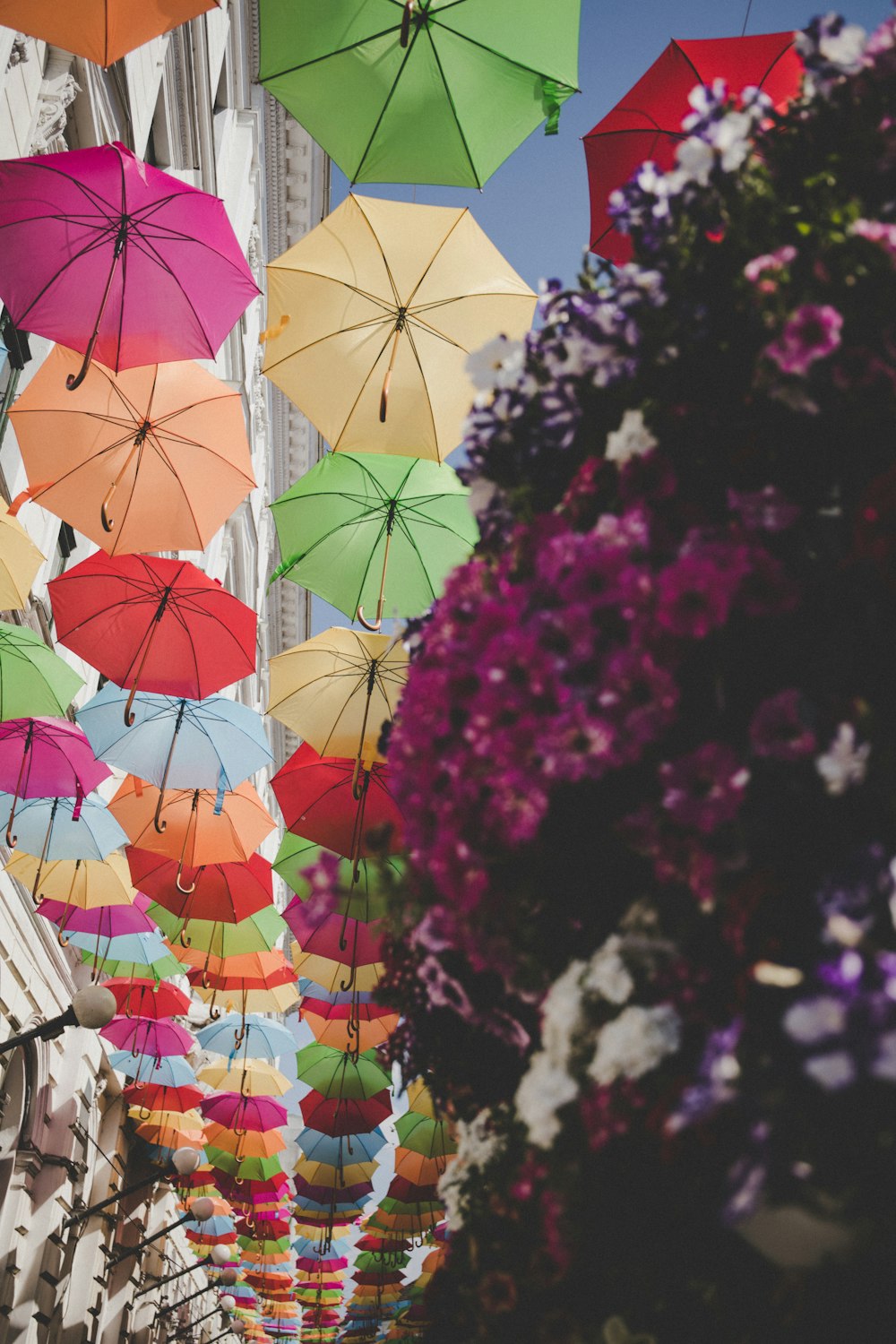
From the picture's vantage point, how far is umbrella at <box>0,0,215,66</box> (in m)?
4.40

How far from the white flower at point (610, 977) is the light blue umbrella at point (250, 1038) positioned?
11.8m

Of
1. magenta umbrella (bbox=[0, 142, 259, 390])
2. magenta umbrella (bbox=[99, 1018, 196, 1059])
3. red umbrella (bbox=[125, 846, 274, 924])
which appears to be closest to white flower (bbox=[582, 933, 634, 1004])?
magenta umbrella (bbox=[0, 142, 259, 390])

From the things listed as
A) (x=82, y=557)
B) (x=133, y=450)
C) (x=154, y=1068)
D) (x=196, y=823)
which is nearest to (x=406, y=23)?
(x=133, y=450)

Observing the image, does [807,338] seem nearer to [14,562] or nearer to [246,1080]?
[14,562]

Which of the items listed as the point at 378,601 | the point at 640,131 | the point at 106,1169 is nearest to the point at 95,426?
the point at 378,601

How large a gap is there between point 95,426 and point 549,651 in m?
5.54

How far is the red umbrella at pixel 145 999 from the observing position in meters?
11.4

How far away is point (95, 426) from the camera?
6.19 m

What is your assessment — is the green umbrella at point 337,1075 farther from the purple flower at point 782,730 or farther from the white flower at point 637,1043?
the purple flower at point 782,730

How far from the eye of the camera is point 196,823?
8.16m

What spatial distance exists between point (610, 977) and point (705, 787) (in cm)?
29

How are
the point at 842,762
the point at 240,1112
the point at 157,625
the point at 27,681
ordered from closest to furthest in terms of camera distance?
the point at 842,762
the point at 27,681
the point at 157,625
the point at 240,1112

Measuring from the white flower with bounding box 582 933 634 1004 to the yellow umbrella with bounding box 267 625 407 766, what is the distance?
18.3 ft

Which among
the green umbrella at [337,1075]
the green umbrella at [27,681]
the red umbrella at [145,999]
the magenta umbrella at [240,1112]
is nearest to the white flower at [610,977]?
the green umbrella at [27,681]
